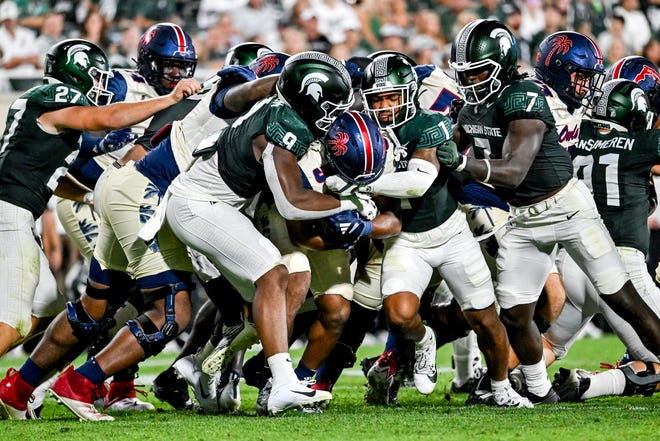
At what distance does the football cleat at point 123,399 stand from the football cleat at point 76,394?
98 cm

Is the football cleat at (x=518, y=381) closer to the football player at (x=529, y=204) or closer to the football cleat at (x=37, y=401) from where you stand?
the football player at (x=529, y=204)

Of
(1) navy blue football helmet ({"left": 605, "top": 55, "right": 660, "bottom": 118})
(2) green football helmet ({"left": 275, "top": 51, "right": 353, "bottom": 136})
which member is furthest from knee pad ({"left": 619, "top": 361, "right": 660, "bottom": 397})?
(2) green football helmet ({"left": 275, "top": 51, "right": 353, "bottom": 136})

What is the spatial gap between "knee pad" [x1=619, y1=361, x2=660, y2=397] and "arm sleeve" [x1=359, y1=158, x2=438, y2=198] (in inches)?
70.1

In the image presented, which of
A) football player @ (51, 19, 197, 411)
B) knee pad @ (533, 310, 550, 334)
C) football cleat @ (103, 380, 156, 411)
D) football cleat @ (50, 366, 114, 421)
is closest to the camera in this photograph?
football cleat @ (50, 366, 114, 421)

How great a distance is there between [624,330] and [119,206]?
311 cm

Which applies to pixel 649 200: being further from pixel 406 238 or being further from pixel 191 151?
pixel 191 151

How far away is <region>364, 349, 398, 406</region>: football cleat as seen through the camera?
6559mm

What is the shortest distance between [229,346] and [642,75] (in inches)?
132

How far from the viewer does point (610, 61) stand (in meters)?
13.0

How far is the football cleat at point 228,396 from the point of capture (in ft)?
20.4

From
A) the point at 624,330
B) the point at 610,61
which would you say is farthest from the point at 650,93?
the point at 610,61

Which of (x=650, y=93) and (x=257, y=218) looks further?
(x=650, y=93)

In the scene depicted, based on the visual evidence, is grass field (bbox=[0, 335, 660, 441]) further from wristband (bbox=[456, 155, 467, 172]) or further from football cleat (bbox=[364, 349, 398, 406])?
wristband (bbox=[456, 155, 467, 172])

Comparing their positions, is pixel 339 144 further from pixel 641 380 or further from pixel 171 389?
pixel 641 380
